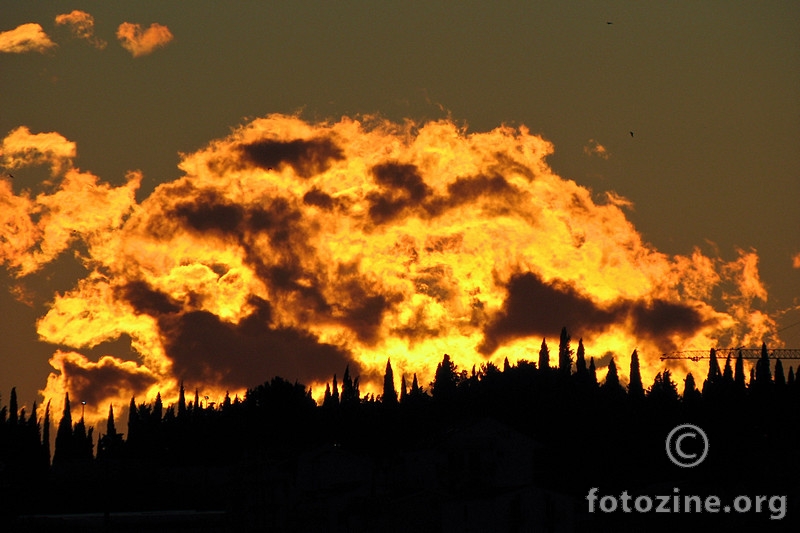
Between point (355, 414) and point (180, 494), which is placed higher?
point (355, 414)

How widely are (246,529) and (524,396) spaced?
58157mm

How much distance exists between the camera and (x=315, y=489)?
424 feet

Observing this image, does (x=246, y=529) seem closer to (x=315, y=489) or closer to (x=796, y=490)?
(x=315, y=489)

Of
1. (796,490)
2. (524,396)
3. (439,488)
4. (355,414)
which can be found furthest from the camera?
(355,414)

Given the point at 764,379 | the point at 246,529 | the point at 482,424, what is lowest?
the point at 246,529

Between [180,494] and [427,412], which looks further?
[427,412]

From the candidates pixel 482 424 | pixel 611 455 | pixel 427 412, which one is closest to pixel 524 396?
pixel 427 412

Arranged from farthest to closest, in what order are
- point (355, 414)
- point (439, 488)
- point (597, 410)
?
1. point (355, 414)
2. point (597, 410)
3. point (439, 488)

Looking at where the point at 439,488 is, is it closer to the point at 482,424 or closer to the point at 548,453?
the point at 482,424

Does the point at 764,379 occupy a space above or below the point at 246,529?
above

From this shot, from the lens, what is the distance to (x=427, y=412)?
186 meters

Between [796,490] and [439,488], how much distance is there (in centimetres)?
2923

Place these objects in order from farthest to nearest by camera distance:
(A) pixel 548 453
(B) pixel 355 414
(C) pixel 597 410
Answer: (B) pixel 355 414
(C) pixel 597 410
(A) pixel 548 453

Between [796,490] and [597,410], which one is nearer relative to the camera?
[796,490]
